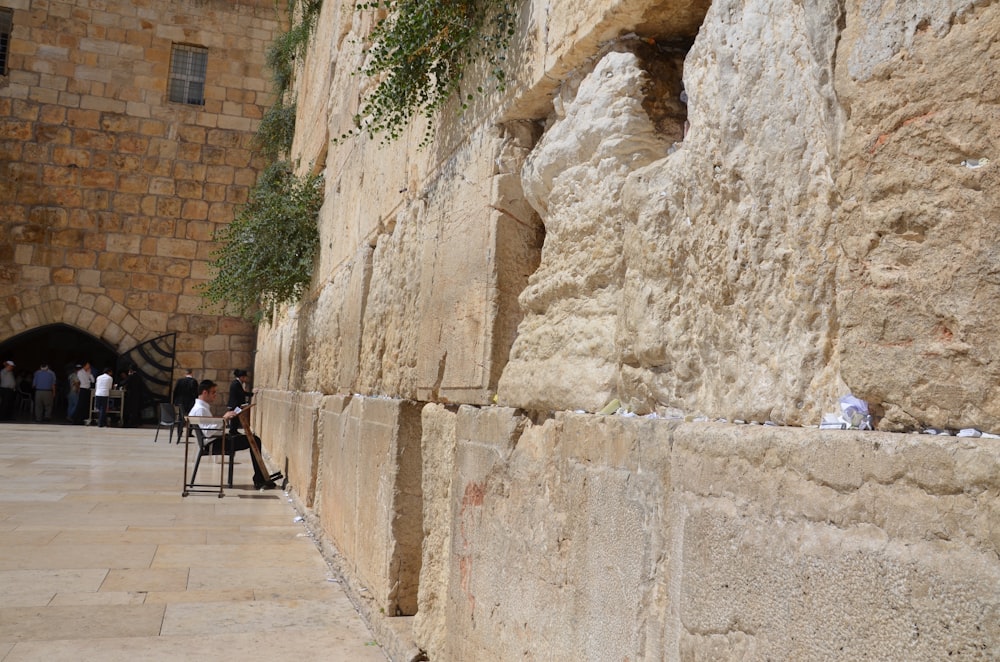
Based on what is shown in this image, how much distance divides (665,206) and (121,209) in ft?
56.4

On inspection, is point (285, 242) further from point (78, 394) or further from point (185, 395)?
point (78, 394)

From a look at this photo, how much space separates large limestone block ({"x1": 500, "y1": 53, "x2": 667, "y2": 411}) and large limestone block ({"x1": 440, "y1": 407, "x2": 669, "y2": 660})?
0.11 m

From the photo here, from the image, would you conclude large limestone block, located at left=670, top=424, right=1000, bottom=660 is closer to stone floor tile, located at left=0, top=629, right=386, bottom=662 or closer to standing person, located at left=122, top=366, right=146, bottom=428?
stone floor tile, located at left=0, top=629, right=386, bottom=662

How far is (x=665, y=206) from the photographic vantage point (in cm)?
187

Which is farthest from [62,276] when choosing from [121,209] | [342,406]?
[342,406]

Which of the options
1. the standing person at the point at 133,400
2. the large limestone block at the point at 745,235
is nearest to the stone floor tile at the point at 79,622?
the large limestone block at the point at 745,235

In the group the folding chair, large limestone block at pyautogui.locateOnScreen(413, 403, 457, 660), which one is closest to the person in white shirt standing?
the folding chair

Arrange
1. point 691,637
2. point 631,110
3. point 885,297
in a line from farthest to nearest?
1. point 631,110
2. point 691,637
3. point 885,297

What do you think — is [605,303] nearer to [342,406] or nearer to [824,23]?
[824,23]

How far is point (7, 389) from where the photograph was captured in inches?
715

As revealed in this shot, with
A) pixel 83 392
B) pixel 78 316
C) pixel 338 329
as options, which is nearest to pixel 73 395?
Answer: pixel 83 392

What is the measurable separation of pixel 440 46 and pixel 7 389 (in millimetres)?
18064

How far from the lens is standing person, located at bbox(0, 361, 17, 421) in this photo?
17.9 metres

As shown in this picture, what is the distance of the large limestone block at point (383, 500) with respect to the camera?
12.3 feet
